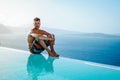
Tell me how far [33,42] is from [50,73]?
1639mm

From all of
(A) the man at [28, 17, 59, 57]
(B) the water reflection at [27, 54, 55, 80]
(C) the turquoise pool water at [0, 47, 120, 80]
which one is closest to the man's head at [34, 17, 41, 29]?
(A) the man at [28, 17, 59, 57]

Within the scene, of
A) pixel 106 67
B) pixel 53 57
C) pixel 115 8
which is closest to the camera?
pixel 106 67

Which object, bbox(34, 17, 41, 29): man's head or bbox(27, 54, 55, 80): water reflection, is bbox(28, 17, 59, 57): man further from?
bbox(27, 54, 55, 80): water reflection

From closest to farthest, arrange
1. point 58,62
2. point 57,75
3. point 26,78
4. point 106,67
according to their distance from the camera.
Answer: point 26,78 → point 57,75 → point 106,67 → point 58,62

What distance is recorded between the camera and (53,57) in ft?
16.3

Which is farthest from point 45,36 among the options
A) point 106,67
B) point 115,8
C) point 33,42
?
point 115,8

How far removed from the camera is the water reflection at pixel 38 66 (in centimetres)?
345

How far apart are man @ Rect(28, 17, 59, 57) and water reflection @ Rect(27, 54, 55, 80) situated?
18 cm

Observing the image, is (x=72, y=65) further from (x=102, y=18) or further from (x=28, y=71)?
(x=102, y=18)

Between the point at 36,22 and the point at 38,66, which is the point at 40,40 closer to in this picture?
the point at 36,22

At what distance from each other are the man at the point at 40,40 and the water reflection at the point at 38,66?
18cm

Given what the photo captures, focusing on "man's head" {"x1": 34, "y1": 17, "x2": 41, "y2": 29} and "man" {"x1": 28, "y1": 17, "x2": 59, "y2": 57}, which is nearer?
"man" {"x1": 28, "y1": 17, "x2": 59, "y2": 57}

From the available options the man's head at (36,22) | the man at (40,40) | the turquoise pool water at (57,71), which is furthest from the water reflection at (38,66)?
the man's head at (36,22)

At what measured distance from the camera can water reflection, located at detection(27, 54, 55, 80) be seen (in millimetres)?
3446
